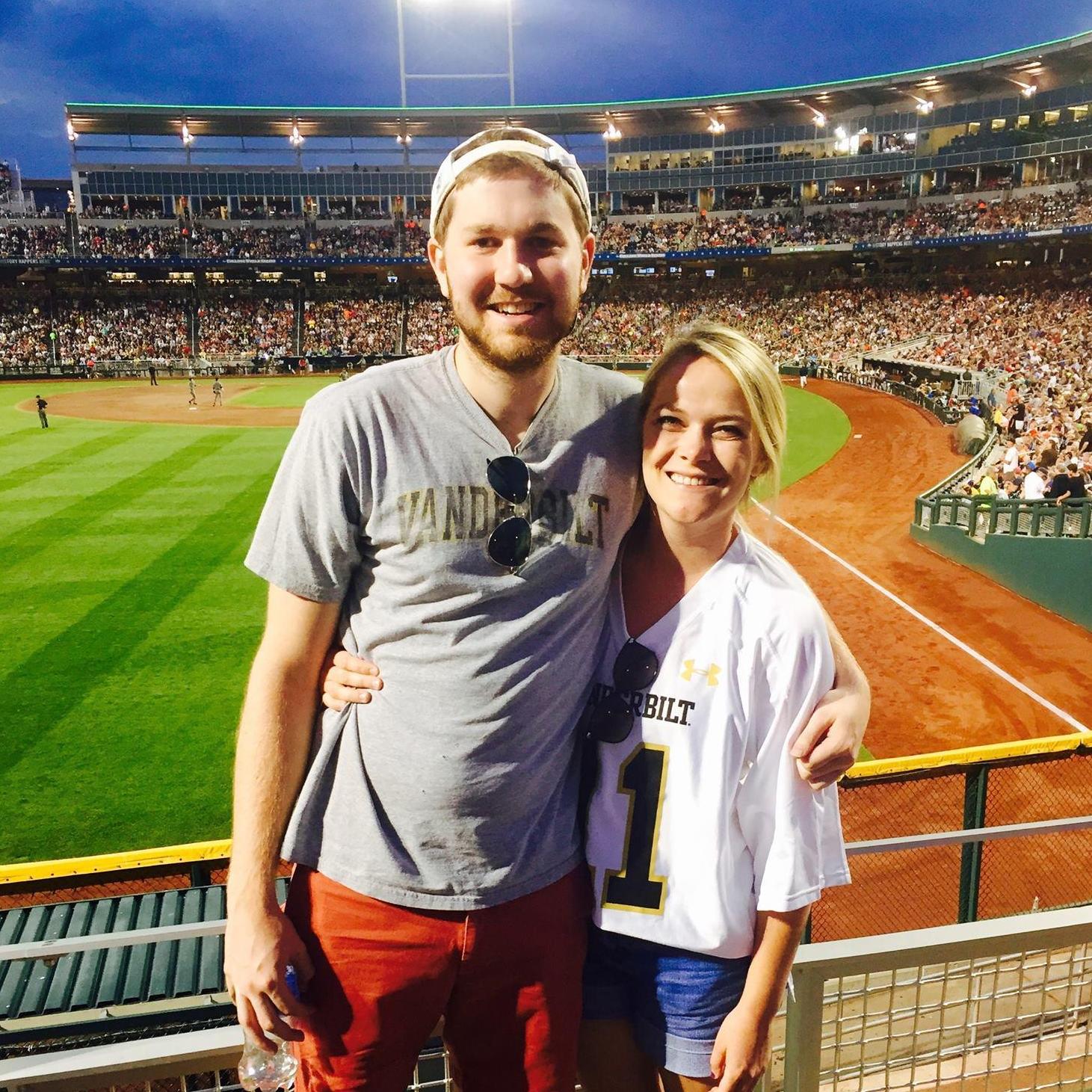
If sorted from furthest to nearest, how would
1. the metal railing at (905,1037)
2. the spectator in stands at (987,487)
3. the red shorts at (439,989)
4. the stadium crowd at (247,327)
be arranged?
1. the stadium crowd at (247,327)
2. the spectator in stands at (987,487)
3. the red shorts at (439,989)
4. the metal railing at (905,1037)

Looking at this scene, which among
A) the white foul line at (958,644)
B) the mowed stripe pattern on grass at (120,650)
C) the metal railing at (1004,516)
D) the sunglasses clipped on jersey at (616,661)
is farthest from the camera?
the metal railing at (1004,516)

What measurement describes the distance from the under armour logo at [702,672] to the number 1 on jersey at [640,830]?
185mm

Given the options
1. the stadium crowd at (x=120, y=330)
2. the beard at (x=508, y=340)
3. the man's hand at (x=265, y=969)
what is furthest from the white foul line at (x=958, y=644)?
the stadium crowd at (x=120, y=330)

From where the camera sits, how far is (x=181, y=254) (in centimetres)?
5622

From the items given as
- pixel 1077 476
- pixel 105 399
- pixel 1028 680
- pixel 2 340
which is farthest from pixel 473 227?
pixel 2 340

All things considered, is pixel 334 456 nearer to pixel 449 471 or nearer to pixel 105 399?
pixel 449 471

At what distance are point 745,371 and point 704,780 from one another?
3.31 ft

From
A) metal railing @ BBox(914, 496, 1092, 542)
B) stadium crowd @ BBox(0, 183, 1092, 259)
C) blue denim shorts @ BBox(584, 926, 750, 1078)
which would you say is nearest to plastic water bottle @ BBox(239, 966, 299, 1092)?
blue denim shorts @ BBox(584, 926, 750, 1078)

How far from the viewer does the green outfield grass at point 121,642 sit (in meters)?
8.10

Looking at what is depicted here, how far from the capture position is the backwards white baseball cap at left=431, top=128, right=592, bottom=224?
85.5 inches

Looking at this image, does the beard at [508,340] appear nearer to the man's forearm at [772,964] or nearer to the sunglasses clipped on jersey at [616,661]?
the sunglasses clipped on jersey at [616,661]

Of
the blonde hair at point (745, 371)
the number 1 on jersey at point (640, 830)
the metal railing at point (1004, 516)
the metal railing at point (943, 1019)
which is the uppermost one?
the blonde hair at point (745, 371)

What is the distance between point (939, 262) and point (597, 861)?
190 ft

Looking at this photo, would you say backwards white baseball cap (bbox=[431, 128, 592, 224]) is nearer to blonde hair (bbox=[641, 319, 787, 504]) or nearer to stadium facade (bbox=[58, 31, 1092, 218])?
blonde hair (bbox=[641, 319, 787, 504])
